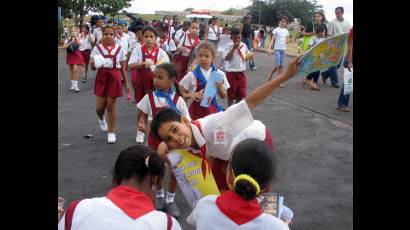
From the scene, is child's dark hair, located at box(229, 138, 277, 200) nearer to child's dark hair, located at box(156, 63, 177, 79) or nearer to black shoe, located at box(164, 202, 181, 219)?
black shoe, located at box(164, 202, 181, 219)

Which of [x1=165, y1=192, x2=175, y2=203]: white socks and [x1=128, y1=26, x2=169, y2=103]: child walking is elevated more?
[x1=128, y1=26, x2=169, y2=103]: child walking

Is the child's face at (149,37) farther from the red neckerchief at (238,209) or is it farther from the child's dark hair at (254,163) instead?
the red neckerchief at (238,209)

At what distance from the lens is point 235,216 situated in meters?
1.86

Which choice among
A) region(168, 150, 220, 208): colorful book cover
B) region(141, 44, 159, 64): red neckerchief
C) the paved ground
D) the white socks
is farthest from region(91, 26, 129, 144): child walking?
region(168, 150, 220, 208): colorful book cover

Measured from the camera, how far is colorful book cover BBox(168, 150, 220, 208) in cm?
274

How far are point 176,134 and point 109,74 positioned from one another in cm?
360

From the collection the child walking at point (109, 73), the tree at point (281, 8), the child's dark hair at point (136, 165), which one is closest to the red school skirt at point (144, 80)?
the child walking at point (109, 73)

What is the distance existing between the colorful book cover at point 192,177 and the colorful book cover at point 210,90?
1847 mm

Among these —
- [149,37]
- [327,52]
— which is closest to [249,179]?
[327,52]

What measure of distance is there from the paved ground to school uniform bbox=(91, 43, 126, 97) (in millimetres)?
723

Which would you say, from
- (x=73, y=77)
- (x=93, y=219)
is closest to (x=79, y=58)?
(x=73, y=77)
